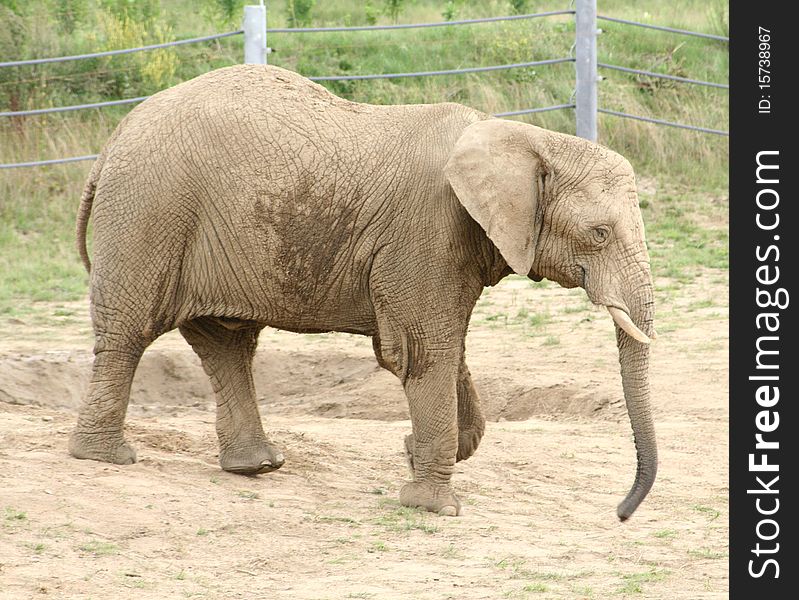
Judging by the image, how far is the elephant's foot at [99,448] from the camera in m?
7.21

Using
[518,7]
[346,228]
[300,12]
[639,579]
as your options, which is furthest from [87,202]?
[518,7]

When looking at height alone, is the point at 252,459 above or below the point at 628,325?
below

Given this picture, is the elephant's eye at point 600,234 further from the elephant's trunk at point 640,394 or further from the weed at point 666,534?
the weed at point 666,534

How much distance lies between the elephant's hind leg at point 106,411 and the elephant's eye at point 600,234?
2410 millimetres

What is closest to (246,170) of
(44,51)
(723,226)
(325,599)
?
(325,599)

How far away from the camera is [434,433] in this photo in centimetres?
688

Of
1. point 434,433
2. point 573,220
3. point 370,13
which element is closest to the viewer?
point 573,220

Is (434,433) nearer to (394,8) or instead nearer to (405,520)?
(405,520)

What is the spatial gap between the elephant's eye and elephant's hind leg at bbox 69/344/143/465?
2.41 metres

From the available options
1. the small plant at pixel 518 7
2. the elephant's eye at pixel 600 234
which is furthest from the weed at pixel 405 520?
the small plant at pixel 518 7

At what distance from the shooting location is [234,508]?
264 inches

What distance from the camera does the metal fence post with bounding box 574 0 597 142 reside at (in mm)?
14242

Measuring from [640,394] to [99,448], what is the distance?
2.75 metres

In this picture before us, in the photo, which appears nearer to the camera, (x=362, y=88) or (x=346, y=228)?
(x=346, y=228)
